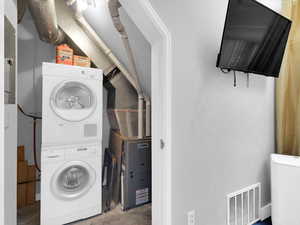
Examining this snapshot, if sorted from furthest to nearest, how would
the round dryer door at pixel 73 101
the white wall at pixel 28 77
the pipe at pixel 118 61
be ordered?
the white wall at pixel 28 77 < the pipe at pixel 118 61 < the round dryer door at pixel 73 101

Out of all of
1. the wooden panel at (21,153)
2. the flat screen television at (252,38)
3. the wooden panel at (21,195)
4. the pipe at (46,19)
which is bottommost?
the wooden panel at (21,195)

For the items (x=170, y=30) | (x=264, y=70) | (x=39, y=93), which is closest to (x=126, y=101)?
(x=39, y=93)

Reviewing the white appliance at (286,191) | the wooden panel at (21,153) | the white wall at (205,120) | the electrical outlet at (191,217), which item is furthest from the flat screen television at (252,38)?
the wooden panel at (21,153)

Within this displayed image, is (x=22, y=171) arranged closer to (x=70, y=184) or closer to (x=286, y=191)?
(x=70, y=184)

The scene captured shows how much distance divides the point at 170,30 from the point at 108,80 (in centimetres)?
159

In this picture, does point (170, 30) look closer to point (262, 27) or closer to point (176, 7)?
point (176, 7)

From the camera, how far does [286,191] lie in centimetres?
172

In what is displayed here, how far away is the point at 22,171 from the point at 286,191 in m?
2.95

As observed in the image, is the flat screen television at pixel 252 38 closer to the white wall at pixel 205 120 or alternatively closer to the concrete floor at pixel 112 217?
the white wall at pixel 205 120

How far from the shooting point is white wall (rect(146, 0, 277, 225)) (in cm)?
136

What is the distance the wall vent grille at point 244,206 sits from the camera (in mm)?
1753

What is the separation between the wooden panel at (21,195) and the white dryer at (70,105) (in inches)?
36.9

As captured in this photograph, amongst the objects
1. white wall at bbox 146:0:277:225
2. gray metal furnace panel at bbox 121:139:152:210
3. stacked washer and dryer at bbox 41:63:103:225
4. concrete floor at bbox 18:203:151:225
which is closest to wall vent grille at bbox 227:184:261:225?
white wall at bbox 146:0:277:225

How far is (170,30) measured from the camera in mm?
1318
